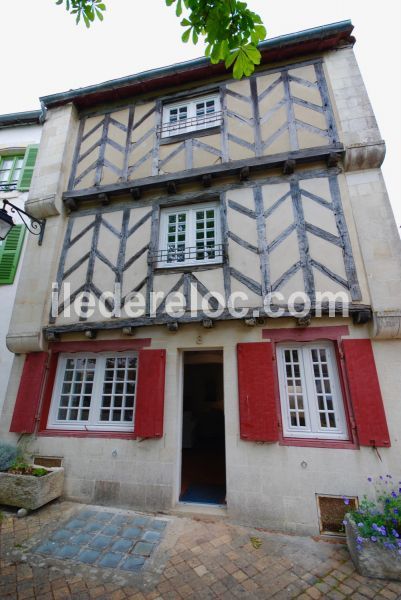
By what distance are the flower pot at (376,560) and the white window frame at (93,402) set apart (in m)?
3.04

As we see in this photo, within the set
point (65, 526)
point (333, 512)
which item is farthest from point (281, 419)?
point (65, 526)

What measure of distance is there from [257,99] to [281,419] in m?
5.58

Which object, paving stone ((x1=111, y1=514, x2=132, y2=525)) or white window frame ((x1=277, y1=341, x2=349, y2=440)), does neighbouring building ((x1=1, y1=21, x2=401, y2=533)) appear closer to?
white window frame ((x1=277, y1=341, x2=349, y2=440))

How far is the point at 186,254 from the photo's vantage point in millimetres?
4871

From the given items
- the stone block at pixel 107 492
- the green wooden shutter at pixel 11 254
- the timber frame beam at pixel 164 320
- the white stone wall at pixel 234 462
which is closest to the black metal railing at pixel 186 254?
the timber frame beam at pixel 164 320

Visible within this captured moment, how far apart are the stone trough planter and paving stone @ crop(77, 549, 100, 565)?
1152 mm

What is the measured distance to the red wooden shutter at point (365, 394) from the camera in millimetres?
3475

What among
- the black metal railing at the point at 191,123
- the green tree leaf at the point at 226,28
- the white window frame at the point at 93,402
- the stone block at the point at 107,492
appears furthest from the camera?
the black metal railing at the point at 191,123

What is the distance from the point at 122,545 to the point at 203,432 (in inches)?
189

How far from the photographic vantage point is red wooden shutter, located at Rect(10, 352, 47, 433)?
4512 millimetres

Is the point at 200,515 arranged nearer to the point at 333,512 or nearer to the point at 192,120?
the point at 333,512

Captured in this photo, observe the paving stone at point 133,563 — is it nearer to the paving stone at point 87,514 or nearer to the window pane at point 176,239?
the paving stone at point 87,514

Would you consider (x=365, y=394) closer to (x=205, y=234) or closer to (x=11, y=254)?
(x=205, y=234)

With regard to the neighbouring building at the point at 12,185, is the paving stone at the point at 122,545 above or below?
below
